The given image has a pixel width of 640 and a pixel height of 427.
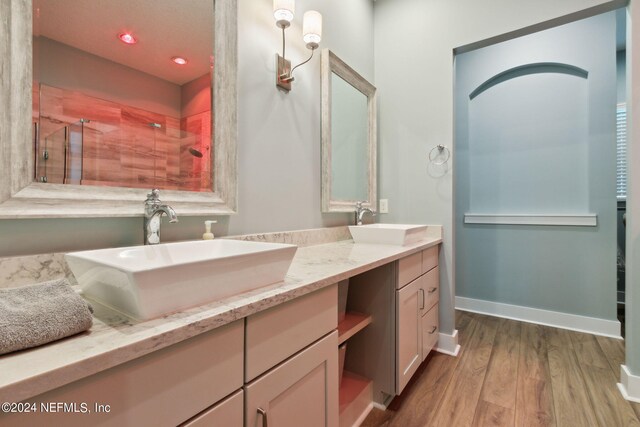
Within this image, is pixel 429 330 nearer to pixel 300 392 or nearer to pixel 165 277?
pixel 300 392

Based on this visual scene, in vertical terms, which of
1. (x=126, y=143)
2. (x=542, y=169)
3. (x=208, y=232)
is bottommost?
(x=208, y=232)

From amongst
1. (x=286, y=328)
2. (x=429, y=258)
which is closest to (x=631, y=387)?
(x=429, y=258)

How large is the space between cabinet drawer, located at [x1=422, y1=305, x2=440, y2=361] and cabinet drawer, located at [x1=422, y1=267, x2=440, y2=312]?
5 cm

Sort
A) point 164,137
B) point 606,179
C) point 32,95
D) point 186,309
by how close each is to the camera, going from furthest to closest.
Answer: point 606,179, point 164,137, point 32,95, point 186,309

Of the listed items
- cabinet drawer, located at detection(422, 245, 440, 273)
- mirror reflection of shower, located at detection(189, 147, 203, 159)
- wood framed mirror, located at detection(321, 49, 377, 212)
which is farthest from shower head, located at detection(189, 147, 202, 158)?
cabinet drawer, located at detection(422, 245, 440, 273)

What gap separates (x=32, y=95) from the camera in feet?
2.46

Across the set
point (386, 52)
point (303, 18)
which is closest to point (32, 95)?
point (303, 18)

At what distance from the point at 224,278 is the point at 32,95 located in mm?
686

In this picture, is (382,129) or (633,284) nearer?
(633,284)

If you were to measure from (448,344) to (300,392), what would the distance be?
1642 mm

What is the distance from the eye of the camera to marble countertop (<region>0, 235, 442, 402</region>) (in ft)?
1.22

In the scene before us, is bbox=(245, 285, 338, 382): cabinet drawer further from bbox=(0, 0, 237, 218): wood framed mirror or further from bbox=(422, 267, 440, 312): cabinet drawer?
bbox=(422, 267, 440, 312): cabinet drawer

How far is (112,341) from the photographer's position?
1.51 ft

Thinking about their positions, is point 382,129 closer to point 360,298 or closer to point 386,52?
point 386,52
